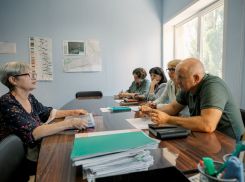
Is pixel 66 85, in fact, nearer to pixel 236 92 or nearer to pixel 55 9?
pixel 55 9

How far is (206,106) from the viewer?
1.24 m

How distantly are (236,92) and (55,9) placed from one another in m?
Result: 3.71

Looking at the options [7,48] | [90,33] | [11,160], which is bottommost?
[11,160]

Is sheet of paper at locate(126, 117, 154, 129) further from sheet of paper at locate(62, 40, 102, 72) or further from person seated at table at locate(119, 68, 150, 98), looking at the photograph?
sheet of paper at locate(62, 40, 102, 72)

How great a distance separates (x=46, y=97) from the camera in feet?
13.2

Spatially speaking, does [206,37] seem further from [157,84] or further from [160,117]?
[160,117]

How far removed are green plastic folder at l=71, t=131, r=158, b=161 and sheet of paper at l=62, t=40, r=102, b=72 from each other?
335cm

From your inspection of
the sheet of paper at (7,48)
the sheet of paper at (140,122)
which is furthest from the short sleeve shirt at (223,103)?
the sheet of paper at (7,48)

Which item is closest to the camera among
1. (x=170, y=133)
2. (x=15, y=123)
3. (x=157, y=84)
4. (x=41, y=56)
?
(x=170, y=133)

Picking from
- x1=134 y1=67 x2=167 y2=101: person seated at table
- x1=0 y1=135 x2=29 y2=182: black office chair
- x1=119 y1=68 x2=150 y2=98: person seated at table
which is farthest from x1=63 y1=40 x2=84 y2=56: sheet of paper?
x1=0 y1=135 x2=29 y2=182: black office chair

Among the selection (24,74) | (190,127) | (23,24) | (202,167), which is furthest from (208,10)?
(23,24)

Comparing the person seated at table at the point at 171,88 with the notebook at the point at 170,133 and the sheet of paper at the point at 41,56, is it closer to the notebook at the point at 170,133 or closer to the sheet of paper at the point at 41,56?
the notebook at the point at 170,133

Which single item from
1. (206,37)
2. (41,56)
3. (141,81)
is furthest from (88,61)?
(206,37)

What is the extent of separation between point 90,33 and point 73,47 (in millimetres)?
491
